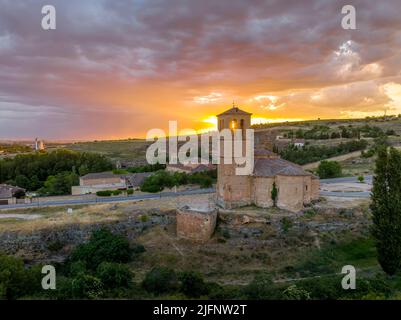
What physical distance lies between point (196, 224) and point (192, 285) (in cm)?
1058

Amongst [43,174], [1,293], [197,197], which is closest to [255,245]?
[197,197]

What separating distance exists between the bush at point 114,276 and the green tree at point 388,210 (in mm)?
16316

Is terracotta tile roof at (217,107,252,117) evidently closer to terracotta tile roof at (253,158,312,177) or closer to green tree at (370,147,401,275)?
terracotta tile roof at (253,158,312,177)

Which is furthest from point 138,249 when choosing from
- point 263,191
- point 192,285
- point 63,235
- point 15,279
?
point 263,191

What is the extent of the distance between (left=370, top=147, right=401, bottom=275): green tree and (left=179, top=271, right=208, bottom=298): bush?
38.8ft

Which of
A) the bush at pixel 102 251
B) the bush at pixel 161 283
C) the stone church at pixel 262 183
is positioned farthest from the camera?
the stone church at pixel 262 183

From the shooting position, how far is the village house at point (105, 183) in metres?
49.5

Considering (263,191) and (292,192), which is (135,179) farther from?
(292,192)

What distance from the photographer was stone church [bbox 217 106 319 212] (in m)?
31.5

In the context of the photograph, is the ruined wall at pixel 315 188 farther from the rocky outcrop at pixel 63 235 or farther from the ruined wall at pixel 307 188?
the rocky outcrop at pixel 63 235

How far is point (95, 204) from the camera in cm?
3838

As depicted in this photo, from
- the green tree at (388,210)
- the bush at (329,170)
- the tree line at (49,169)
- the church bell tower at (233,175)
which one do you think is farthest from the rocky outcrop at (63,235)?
the bush at (329,170)

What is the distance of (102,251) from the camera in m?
27.0
